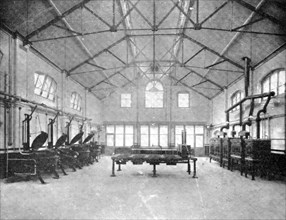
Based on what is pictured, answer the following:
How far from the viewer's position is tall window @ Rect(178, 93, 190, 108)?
888 inches

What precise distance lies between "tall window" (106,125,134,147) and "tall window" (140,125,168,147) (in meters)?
1.04

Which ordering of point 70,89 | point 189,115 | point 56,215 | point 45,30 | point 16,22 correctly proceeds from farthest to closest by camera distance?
point 189,115 → point 70,89 → point 45,30 → point 16,22 → point 56,215

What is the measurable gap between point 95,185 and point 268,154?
6426mm

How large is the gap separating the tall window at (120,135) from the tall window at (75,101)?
5.67 m

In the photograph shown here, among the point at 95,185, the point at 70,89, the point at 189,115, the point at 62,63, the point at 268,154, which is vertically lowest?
the point at 95,185

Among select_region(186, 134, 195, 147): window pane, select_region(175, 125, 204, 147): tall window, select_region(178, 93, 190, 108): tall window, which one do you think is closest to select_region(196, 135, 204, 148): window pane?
select_region(175, 125, 204, 147): tall window

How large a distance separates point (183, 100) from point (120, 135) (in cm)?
668

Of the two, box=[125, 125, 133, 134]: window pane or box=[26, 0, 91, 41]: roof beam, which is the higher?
box=[26, 0, 91, 41]: roof beam

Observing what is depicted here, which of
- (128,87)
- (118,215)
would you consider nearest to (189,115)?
(128,87)

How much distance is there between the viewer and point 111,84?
2011 cm

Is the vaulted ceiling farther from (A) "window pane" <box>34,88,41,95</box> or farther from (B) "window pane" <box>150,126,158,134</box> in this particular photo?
(B) "window pane" <box>150,126,158,134</box>

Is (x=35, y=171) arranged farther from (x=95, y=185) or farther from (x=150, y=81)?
(x=150, y=81)

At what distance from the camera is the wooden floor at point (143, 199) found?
4832 millimetres

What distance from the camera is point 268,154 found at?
361 inches
